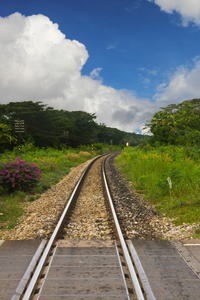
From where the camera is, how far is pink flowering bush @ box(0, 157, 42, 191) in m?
8.88

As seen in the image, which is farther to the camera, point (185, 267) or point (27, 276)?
point (185, 267)

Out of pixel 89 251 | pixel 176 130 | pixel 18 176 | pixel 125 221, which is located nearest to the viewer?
pixel 89 251

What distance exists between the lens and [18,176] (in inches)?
350

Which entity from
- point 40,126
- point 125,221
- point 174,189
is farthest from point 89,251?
point 40,126

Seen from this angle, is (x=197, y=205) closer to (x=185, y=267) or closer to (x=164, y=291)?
(x=185, y=267)

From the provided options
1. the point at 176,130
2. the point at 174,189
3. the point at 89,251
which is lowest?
the point at 89,251

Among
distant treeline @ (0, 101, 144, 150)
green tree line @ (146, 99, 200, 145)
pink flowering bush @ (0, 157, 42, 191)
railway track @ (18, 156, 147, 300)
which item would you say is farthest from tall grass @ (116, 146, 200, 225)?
distant treeline @ (0, 101, 144, 150)

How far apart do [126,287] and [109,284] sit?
0.81 feet

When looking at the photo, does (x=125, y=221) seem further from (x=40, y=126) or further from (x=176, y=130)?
(x=40, y=126)

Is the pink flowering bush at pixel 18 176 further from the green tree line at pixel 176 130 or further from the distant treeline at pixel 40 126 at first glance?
the distant treeline at pixel 40 126

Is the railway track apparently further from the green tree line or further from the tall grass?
the green tree line

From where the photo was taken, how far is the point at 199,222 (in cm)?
546

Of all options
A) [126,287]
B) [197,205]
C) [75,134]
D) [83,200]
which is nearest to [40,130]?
[75,134]

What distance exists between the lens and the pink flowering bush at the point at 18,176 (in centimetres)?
888
